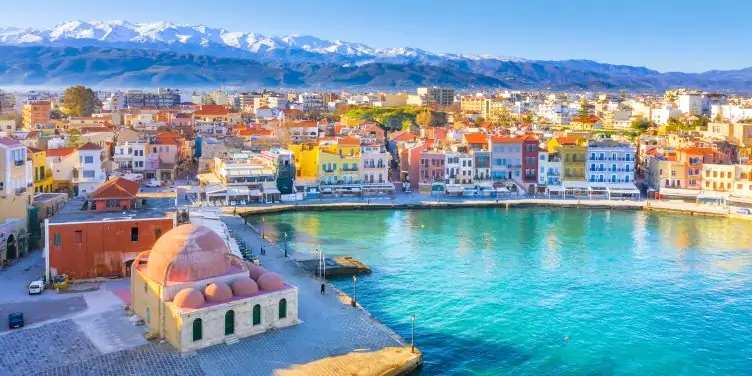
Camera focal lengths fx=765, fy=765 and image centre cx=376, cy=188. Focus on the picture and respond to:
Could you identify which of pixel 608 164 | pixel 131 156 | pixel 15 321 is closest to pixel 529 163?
pixel 608 164

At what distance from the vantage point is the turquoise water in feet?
65.5

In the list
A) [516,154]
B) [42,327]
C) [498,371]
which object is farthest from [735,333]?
[516,154]

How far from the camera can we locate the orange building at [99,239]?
78.3 feet

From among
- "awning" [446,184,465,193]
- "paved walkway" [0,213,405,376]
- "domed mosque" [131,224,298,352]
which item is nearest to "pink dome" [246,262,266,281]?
"domed mosque" [131,224,298,352]

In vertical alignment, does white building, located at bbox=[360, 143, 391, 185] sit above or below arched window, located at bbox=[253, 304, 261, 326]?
above

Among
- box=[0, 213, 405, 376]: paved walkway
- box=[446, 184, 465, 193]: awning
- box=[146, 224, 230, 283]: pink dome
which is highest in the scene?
box=[446, 184, 465, 193]: awning

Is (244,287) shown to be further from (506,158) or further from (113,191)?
(506,158)

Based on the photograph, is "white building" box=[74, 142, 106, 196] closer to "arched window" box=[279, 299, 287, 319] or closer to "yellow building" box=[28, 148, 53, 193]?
"yellow building" box=[28, 148, 53, 193]

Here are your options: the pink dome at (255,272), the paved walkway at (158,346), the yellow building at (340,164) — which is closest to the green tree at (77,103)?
the yellow building at (340,164)

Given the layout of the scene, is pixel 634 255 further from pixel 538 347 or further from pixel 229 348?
pixel 229 348

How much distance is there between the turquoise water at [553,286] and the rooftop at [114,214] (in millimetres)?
6620

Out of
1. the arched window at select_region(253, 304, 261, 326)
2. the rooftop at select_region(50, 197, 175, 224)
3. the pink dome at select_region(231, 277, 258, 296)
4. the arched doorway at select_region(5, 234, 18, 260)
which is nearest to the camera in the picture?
A: the pink dome at select_region(231, 277, 258, 296)

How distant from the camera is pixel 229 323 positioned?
61.1 feet

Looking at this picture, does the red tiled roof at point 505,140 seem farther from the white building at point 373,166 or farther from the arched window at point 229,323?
the arched window at point 229,323
